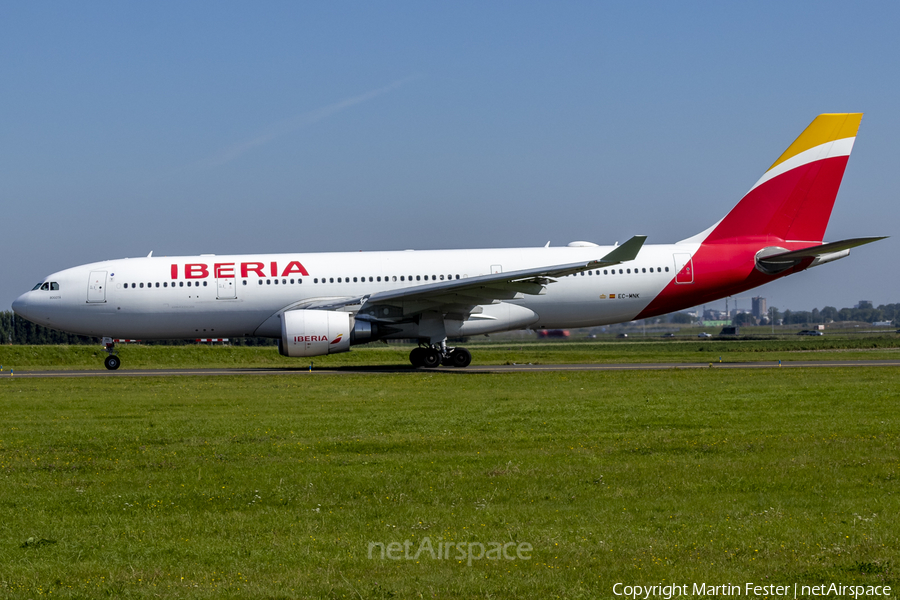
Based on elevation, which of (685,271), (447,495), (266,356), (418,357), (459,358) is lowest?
(447,495)

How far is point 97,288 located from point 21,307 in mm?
2689

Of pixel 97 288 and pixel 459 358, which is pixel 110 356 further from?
pixel 459 358

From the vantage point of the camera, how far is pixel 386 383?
65.4ft

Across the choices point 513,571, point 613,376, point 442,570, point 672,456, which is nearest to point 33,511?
point 442,570

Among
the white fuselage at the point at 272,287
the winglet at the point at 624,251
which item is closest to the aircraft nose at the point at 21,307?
the white fuselage at the point at 272,287

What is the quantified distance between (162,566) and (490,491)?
3.13 meters

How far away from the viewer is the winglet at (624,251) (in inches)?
838

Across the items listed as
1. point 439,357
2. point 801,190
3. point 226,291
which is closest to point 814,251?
point 801,190

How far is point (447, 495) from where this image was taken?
7.70m

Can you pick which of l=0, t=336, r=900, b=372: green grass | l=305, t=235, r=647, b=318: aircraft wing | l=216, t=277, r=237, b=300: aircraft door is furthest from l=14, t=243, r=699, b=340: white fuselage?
l=0, t=336, r=900, b=372: green grass

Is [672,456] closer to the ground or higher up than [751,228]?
closer to the ground

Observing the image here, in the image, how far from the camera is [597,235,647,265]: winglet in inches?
838

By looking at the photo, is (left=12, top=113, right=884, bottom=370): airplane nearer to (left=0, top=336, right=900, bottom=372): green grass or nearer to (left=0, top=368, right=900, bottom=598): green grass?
(left=0, top=336, right=900, bottom=372): green grass

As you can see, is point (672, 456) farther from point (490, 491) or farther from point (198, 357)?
point (198, 357)
